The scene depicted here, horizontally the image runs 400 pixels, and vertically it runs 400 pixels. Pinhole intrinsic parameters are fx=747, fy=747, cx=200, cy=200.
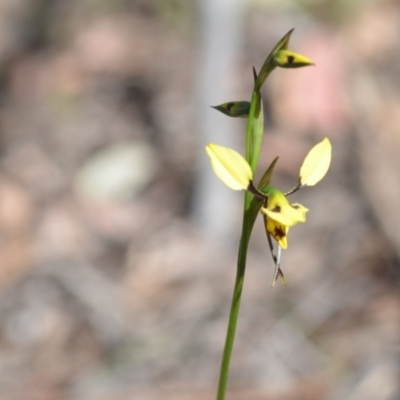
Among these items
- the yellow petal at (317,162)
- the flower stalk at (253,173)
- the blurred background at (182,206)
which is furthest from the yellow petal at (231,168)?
the blurred background at (182,206)

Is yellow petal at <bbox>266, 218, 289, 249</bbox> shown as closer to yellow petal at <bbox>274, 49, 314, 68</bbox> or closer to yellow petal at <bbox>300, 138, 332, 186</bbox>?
yellow petal at <bbox>300, 138, 332, 186</bbox>

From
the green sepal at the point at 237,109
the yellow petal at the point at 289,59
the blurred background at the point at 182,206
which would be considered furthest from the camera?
the blurred background at the point at 182,206

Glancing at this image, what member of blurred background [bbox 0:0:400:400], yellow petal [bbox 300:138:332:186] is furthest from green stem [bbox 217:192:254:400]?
blurred background [bbox 0:0:400:400]

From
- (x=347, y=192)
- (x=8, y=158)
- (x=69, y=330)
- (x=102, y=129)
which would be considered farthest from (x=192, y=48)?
(x=69, y=330)

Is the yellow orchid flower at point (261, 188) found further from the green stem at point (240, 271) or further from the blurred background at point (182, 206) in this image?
the blurred background at point (182, 206)

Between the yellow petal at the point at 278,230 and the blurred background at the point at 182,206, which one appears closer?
the yellow petal at the point at 278,230

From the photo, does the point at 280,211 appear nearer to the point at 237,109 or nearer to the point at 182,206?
the point at 237,109

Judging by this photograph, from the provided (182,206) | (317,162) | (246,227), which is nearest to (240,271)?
(246,227)
